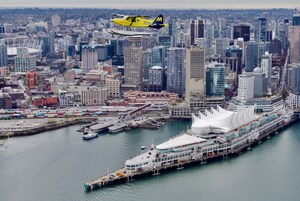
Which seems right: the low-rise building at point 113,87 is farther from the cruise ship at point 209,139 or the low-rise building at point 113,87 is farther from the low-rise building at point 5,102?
the cruise ship at point 209,139

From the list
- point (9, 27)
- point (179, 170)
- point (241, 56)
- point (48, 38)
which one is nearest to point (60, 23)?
point (9, 27)

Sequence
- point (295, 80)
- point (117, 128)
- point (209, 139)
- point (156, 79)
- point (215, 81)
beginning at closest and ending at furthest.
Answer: point (209, 139) < point (117, 128) < point (295, 80) < point (215, 81) < point (156, 79)

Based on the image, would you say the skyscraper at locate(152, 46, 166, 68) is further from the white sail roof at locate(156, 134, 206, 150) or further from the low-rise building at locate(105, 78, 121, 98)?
the white sail roof at locate(156, 134, 206, 150)

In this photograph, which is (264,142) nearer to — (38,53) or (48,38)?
(38,53)

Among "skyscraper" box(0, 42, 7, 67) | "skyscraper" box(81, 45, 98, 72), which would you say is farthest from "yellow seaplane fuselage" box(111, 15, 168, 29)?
"skyscraper" box(0, 42, 7, 67)

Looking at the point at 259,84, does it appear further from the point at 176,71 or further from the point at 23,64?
the point at 23,64

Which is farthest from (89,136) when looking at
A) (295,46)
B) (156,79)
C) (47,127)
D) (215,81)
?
(295,46)

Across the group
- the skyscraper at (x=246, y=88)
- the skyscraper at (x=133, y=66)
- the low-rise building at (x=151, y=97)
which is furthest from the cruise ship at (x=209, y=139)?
the skyscraper at (x=133, y=66)
